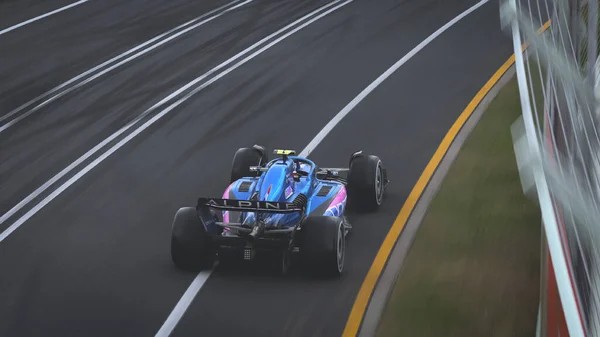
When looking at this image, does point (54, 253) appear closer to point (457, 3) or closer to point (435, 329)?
point (435, 329)

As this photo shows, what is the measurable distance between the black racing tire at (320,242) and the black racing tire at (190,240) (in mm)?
1187

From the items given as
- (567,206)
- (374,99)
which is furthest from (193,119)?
(567,206)

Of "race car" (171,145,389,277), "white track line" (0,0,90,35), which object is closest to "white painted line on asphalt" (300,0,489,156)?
"race car" (171,145,389,277)

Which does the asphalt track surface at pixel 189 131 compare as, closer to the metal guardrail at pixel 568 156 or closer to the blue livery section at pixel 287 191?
the blue livery section at pixel 287 191

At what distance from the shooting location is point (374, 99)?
2081cm

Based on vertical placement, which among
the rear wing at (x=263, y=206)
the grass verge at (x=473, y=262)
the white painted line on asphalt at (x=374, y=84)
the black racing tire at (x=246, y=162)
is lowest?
the grass verge at (x=473, y=262)

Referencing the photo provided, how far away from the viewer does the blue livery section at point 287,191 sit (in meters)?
12.4

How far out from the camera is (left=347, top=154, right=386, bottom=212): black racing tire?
46.3 feet

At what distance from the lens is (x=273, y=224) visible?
482 inches

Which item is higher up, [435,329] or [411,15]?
[411,15]

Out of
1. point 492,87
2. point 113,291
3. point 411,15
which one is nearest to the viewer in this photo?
point 113,291

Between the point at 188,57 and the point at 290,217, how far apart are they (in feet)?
40.4

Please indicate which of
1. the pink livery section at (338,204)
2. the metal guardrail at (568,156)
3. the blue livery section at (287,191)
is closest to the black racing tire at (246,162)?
the blue livery section at (287,191)

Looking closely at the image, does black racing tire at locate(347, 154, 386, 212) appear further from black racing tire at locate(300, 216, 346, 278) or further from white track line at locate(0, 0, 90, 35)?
white track line at locate(0, 0, 90, 35)
